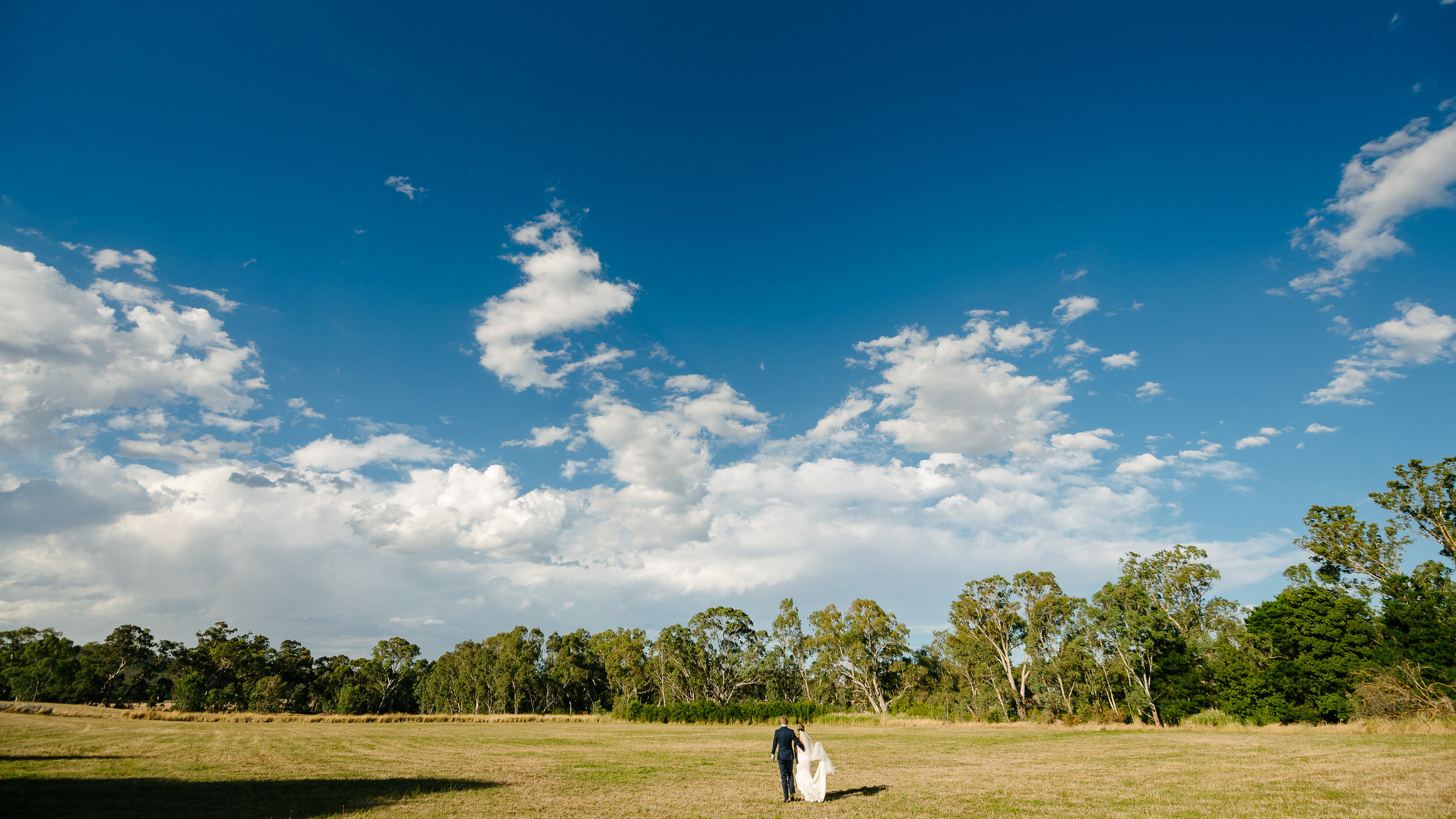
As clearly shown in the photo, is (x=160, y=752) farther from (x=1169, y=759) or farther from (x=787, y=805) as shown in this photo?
(x=1169, y=759)

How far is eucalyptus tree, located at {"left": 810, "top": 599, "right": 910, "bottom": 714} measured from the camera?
78562 mm

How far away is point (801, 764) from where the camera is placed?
638 inches

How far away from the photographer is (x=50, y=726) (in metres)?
33.9

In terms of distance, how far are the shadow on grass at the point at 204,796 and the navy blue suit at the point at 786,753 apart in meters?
8.82

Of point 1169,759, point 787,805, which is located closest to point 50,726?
point 787,805

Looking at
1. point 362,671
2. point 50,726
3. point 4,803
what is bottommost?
point 362,671

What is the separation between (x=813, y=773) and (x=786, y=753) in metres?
1.06

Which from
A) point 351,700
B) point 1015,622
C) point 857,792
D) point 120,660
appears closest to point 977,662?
point 1015,622

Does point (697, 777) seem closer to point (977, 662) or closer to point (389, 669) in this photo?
point (977, 662)

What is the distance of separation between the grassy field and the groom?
59 centimetres

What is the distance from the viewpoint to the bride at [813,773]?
622 inches

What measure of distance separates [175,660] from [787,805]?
402 ft

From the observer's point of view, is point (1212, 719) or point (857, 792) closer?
point (857, 792)

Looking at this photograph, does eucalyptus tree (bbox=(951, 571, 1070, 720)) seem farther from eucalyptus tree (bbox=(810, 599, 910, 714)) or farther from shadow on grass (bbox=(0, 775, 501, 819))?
shadow on grass (bbox=(0, 775, 501, 819))
